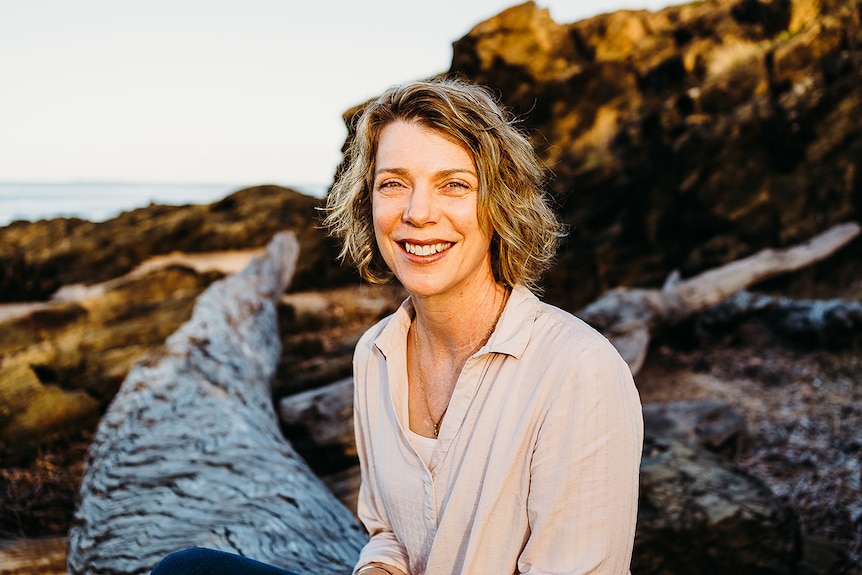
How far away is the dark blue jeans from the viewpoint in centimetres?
185

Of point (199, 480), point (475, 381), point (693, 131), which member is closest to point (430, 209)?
point (475, 381)

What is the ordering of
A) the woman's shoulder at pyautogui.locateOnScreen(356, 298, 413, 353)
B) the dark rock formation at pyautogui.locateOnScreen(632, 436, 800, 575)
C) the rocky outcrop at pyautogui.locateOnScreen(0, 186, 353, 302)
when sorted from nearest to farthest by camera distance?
the woman's shoulder at pyautogui.locateOnScreen(356, 298, 413, 353) < the dark rock formation at pyautogui.locateOnScreen(632, 436, 800, 575) < the rocky outcrop at pyautogui.locateOnScreen(0, 186, 353, 302)

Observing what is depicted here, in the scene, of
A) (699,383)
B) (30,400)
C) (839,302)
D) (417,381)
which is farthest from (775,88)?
(30,400)

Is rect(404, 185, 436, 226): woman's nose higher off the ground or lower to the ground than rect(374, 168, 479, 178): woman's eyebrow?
lower

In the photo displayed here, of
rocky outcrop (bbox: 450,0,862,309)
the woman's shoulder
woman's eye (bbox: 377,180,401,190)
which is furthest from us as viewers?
rocky outcrop (bbox: 450,0,862,309)

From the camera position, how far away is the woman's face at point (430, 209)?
1964mm

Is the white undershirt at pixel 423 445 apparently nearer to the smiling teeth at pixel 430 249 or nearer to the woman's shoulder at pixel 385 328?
the woman's shoulder at pixel 385 328

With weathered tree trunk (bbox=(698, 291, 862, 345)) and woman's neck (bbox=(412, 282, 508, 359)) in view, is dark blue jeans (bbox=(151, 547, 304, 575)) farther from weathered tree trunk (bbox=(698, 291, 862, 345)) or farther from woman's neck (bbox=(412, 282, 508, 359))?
weathered tree trunk (bbox=(698, 291, 862, 345))

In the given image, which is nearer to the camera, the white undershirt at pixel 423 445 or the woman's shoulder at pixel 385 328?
the white undershirt at pixel 423 445

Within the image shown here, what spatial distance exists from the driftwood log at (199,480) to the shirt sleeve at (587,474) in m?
1.25

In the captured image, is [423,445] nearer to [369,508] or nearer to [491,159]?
[369,508]

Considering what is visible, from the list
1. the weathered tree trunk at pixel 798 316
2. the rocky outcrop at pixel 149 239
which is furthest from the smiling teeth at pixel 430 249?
the rocky outcrop at pixel 149 239

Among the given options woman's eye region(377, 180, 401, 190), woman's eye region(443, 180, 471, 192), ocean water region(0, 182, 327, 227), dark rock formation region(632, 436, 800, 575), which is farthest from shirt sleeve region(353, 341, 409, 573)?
ocean water region(0, 182, 327, 227)

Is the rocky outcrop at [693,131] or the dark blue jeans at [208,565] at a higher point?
the rocky outcrop at [693,131]
